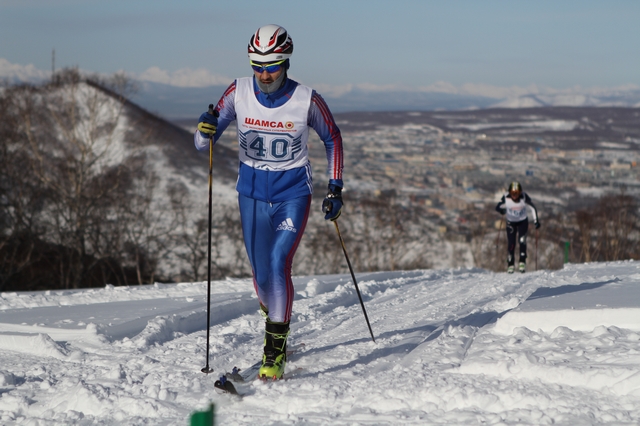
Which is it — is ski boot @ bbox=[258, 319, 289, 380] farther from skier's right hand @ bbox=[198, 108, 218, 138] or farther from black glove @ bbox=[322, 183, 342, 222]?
skier's right hand @ bbox=[198, 108, 218, 138]

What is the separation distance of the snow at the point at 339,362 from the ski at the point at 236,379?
0.26ft

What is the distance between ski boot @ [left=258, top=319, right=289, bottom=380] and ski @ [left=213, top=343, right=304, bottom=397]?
0.33ft

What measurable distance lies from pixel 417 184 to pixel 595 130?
51885mm

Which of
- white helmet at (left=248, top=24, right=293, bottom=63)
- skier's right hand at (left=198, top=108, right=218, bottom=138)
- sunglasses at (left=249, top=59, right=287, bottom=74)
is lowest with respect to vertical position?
skier's right hand at (left=198, top=108, right=218, bottom=138)

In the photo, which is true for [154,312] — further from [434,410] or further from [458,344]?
[434,410]

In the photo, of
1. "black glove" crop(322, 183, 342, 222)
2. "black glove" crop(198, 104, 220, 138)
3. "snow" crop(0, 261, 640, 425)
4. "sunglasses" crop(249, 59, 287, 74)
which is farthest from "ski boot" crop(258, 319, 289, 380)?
"sunglasses" crop(249, 59, 287, 74)

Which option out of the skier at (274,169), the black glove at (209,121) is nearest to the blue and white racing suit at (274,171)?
the skier at (274,169)

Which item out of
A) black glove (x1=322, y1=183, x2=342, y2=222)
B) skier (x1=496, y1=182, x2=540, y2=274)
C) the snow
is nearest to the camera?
the snow

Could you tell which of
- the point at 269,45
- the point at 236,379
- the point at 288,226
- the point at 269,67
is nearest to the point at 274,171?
the point at 288,226

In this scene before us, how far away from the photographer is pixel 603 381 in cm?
424

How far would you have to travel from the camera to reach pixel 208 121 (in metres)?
4.98

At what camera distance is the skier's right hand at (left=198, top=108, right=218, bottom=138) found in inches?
196

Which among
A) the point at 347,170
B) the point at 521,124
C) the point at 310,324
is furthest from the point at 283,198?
the point at 521,124

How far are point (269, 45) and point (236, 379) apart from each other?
241 centimetres
